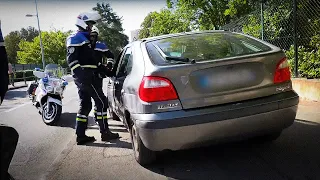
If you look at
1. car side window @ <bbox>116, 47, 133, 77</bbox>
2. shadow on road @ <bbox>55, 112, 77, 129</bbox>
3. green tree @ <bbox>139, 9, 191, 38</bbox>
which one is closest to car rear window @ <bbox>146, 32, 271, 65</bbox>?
car side window @ <bbox>116, 47, 133, 77</bbox>

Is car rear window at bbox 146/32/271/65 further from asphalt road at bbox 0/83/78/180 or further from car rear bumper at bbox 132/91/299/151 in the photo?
asphalt road at bbox 0/83/78/180

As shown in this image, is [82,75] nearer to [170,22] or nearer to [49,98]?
[49,98]

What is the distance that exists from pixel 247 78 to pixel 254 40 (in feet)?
2.94

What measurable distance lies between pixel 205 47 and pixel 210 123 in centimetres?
106

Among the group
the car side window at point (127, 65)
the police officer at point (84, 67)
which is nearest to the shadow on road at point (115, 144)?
the police officer at point (84, 67)

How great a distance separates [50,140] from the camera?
5.68 m

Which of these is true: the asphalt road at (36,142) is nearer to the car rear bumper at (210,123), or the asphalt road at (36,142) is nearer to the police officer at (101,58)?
the police officer at (101,58)

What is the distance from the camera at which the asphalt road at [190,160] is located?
10.7ft

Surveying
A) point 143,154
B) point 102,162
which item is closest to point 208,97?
point 143,154

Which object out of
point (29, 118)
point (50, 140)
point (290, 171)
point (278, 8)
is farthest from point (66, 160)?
point (278, 8)

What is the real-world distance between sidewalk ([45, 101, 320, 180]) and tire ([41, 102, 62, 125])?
1.93 metres

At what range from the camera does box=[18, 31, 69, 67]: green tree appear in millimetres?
55500

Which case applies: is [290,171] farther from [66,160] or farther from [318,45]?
[318,45]

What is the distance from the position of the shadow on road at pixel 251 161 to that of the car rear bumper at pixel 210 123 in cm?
35
